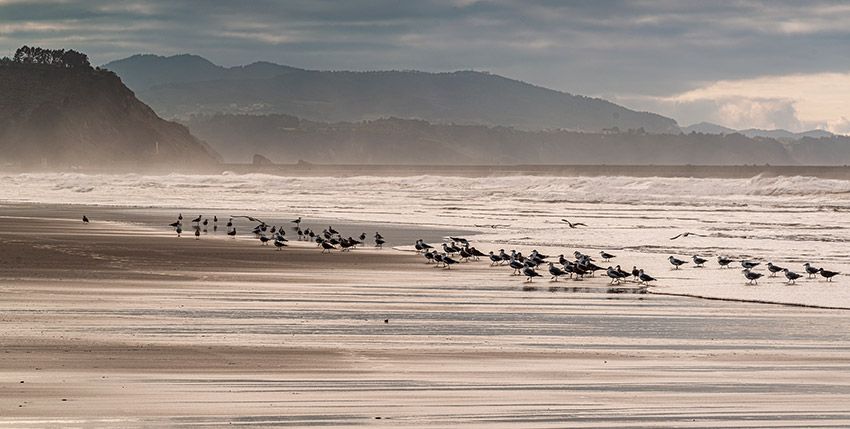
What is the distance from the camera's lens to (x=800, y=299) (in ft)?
54.7

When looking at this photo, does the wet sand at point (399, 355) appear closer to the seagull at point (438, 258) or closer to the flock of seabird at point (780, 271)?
the flock of seabird at point (780, 271)

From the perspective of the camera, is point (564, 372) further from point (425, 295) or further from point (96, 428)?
point (425, 295)

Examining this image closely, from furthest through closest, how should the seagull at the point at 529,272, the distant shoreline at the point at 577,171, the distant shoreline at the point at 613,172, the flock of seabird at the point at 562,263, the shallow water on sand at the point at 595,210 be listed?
1. the distant shoreline at the point at 577,171
2. the distant shoreline at the point at 613,172
3. the shallow water on sand at the point at 595,210
4. the seagull at the point at 529,272
5. the flock of seabird at the point at 562,263

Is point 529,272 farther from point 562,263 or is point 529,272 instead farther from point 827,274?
point 827,274

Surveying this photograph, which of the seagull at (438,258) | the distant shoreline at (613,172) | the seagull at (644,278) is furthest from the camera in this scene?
the distant shoreline at (613,172)

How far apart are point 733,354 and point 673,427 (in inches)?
143

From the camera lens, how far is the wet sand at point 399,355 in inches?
356

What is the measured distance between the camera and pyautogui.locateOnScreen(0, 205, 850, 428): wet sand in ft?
29.6

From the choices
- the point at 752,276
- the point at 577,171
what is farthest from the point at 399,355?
the point at 577,171

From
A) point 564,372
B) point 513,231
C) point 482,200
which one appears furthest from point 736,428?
point 482,200

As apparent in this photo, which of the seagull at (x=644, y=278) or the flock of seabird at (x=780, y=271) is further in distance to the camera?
the seagull at (x=644, y=278)

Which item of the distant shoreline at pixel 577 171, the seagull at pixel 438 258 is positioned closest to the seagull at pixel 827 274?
the seagull at pixel 438 258

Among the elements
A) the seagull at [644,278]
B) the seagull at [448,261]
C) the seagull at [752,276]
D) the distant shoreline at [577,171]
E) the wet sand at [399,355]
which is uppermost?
the distant shoreline at [577,171]

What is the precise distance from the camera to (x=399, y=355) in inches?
463
